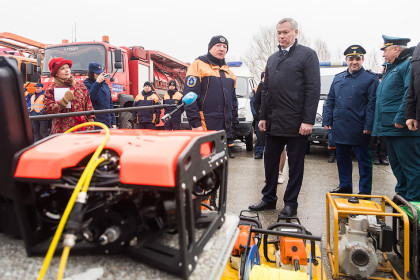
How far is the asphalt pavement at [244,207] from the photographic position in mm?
1120

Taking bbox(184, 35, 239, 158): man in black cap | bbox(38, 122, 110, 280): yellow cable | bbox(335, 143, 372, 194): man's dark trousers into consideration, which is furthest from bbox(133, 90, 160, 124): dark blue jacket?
bbox(38, 122, 110, 280): yellow cable

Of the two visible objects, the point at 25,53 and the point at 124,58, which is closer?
the point at 124,58

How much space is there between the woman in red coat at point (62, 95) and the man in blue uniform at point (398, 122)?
3.43m

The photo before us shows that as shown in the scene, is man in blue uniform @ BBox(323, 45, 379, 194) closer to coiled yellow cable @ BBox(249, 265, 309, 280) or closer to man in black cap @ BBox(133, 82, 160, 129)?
coiled yellow cable @ BBox(249, 265, 309, 280)

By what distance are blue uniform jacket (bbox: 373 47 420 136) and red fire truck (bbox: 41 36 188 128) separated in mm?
5516

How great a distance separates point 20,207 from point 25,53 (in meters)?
12.0

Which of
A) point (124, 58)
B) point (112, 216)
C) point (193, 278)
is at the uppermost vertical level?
point (124, 58)

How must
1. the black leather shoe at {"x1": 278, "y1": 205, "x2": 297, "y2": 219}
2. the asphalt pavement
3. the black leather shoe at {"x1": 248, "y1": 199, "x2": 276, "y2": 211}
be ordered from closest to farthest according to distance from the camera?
the asphalt pavement
the black leather shoe at {"x1": 278, "y1": 205, "x2": 297, "y2": 219}
the black leather shoe at {"x1": 248, "y1": 199, "x2": 276, "y2": 211}

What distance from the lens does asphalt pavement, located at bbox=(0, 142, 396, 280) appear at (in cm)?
112

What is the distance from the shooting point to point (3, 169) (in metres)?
1.25

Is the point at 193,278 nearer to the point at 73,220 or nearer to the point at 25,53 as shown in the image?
the point at 73,220

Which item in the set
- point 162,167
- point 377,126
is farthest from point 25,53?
point 162,167

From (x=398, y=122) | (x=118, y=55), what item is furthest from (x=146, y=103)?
(x=398, y=122)

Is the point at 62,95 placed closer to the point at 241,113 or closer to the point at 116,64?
the point at 116,64
